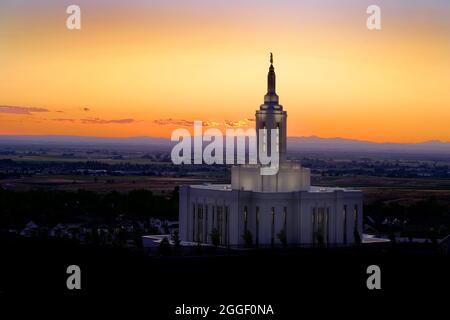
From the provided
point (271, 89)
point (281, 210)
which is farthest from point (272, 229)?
point (271, 89)

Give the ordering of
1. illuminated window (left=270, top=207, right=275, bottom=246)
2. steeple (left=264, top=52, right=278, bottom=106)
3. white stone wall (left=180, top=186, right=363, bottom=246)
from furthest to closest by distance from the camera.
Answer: steeple (left=264, top=52, right=278, bottom=106)
illuminated window (left=270, top=207, right=275, bottom=246)
white stone wall (left=180, top=186, right=363, bottom=246)

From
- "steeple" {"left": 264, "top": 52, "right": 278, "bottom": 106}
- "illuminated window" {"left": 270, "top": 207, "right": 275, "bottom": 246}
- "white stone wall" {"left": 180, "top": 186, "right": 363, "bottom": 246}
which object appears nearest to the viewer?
"white stone wall" {"left": 180, "top": 186, "right": 363, "bottom": 246}

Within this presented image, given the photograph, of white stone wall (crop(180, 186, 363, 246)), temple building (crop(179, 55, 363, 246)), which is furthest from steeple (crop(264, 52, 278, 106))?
white stone wall (crop(180, 186, 363, 246))

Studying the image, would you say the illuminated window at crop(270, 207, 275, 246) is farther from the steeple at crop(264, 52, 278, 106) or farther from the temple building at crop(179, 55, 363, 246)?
the steeple at crop(264, 52, 278, 106)

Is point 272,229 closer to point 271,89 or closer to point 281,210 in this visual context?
point 281,210

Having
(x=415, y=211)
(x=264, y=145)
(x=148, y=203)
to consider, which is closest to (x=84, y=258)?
(x=264, y=145)
